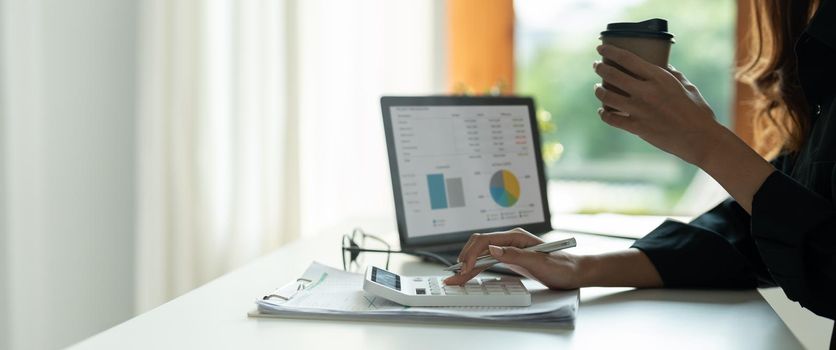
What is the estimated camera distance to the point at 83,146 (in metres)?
2.16

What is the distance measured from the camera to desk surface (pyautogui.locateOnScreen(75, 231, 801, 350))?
834 millimetres

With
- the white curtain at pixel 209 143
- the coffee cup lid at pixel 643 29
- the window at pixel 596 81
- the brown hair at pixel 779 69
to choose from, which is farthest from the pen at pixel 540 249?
the window at pixel 596 81

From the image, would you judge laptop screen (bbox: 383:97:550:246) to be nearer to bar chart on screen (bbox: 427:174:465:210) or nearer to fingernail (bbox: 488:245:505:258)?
bar chart on screen (bbox: 427:174:465:210)

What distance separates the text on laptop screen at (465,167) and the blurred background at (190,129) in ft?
1.25

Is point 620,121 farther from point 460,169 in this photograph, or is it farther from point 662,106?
point 460,169

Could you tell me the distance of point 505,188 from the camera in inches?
60.2

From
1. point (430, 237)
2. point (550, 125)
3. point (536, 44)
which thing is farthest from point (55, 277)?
point (536, 44)

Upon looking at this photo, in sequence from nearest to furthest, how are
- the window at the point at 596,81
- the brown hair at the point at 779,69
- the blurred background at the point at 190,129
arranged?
1. the brown hair at the point at 779,69
2. the blurred background at the point at 190,129
3. the window at the point at 596,81

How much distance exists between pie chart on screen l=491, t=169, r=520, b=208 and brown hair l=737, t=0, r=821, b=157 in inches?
17.0

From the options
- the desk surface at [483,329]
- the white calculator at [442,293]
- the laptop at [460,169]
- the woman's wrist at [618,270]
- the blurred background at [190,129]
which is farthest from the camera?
the blurred background at [190,129]

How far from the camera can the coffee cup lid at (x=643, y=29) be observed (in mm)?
927

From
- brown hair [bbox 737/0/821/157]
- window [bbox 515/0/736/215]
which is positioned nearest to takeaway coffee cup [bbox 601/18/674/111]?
brown hair [bbox 737/0/821/157]

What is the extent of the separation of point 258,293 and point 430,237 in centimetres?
40

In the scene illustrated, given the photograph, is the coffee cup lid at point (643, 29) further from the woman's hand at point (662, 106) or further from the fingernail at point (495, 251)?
the fingernail at point (495, 251)
